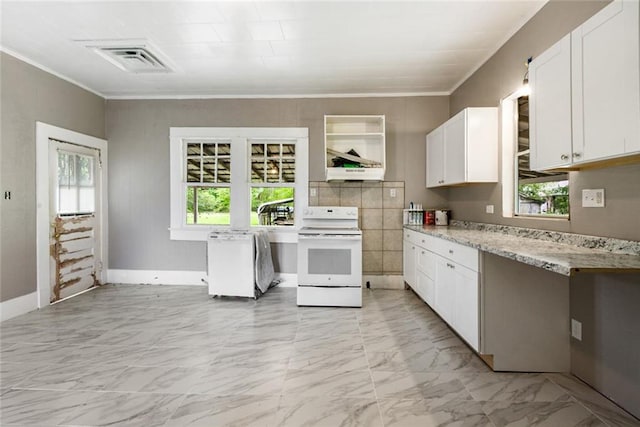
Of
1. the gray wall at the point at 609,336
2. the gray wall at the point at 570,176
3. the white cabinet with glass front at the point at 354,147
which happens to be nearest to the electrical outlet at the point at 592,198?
the gray wall at the point at 570,176

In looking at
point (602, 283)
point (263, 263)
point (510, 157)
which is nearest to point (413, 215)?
point (510, 157)

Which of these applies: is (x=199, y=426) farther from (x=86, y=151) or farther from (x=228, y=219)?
(x=86, y=151)

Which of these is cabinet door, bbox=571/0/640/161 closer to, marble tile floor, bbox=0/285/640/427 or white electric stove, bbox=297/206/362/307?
marble tile floor, bbox=0/285/640/427

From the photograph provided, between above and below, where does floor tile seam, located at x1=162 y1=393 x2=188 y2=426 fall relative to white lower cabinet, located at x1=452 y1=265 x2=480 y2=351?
below

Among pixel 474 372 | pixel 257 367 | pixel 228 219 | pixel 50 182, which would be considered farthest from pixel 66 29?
pixel 474 372

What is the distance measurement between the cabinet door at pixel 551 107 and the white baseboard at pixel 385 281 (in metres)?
2.50

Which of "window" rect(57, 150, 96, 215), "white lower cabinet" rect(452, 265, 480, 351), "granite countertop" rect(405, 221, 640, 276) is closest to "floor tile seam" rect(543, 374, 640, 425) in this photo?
"white lower cabinet" rect(452, 265, 480, 351)

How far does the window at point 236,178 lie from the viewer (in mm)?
4277

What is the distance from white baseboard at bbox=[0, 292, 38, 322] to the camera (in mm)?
3025

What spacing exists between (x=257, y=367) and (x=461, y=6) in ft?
9.98

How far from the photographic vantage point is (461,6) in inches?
93.3

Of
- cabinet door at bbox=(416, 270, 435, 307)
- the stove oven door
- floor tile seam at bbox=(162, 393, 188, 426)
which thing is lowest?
floor tile seam at bbox=(162, 393, 188, 426)

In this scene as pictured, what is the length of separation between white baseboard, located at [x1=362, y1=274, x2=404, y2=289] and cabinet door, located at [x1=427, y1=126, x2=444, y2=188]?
4.23 feet

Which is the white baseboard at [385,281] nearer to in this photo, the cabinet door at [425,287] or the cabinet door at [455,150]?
the cabinet door at [425,287]
